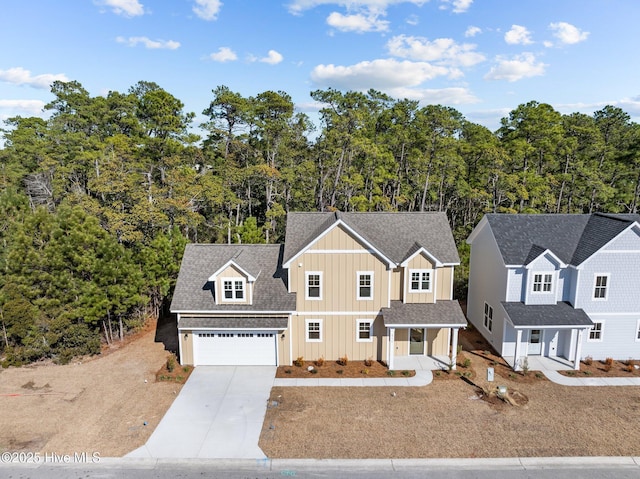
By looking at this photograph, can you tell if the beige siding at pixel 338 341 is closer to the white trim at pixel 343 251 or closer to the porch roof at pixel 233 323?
the porch roof at pixel 233 323

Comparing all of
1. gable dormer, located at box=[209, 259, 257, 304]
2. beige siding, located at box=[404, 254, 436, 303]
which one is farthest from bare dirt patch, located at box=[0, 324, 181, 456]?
beige siding, located at box=[404, 254, 436, 303]

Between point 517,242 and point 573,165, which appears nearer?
point 517,242

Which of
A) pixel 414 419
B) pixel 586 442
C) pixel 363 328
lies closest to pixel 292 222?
pixel 363 328

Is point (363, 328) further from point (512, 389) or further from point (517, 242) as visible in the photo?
point (517, 242)

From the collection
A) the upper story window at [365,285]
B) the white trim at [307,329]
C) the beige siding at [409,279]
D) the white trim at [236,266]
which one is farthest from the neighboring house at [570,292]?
the white trim at [236,266]

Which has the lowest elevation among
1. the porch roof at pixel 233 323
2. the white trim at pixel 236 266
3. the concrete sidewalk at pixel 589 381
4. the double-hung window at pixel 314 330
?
the concrete sidewalk at pixel 589 381
